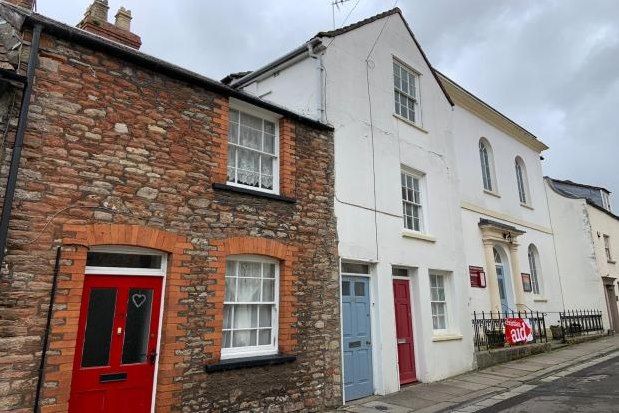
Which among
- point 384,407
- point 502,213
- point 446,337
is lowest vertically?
point 384,407

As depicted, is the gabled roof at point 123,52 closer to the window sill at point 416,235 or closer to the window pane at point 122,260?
the window pane at point 122,260

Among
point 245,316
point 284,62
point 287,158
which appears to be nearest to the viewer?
point 245,316

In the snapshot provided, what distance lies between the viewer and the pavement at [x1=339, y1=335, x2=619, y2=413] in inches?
317

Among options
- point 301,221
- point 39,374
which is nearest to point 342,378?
point 301,221

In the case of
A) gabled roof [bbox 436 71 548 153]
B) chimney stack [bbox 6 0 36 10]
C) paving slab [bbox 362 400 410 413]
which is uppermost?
gabled roof [bbox 436 71 548 153]

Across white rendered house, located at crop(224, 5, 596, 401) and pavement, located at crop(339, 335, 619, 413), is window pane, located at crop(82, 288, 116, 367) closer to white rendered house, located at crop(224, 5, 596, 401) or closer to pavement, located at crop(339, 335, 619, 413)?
pavement, located at crop(339, 335, 619, 413)

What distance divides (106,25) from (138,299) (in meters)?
5.52

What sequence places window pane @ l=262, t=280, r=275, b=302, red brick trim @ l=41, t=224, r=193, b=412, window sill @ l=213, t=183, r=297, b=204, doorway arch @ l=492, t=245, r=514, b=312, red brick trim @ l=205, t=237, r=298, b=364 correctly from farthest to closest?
doorway arch @ l=492, t=245, r=514, b=312, window pane @ l=262, t=280, r=275, b=302, window sill @ l=213, t=183, r=297, b=204, red brick trim @ l=205, t=237, r=298, b=364, red brick trim @ l=41, t=224, r=193, b=412

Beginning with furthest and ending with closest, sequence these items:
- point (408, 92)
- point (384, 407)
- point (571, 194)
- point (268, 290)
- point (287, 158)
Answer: point (571, 194), point (408, 92), point (287, 158), point (384, 407), point (268, 290)

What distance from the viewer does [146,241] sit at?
20.4ft

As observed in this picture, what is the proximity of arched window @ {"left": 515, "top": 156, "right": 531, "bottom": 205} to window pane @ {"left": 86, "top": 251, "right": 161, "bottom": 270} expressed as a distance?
17.1m

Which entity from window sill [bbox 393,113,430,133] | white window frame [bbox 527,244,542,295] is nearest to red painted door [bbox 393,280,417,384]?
window sill [bbox 393,113,430,133]

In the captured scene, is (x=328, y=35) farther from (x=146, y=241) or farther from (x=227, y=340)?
(x=227, y=340)

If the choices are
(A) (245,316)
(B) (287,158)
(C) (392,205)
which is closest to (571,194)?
(C) (392,205)
